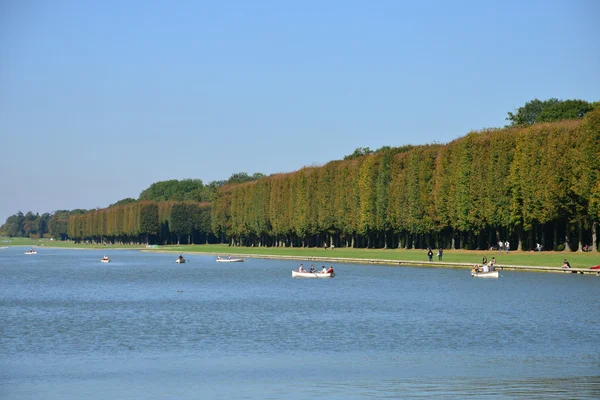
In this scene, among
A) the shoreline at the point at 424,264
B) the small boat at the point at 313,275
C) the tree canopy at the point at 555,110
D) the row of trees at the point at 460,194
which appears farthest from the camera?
the tree canopy at the point at 555,110

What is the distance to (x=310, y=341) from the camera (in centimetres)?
3284

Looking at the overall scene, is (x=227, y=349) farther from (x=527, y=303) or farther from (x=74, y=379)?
(x=527, y=303)

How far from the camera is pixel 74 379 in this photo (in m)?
25.5

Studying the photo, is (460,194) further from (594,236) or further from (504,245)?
(594,236)

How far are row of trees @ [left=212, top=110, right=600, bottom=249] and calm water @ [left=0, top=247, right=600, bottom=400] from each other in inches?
649

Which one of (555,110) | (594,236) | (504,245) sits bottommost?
(504,245)

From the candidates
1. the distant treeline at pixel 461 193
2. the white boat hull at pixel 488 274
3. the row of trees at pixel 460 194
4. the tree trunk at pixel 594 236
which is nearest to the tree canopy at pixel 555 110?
the distant treeline at pixel 461 193

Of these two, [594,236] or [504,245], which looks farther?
[504,245]

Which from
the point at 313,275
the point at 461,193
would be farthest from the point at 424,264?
the point at 313,275

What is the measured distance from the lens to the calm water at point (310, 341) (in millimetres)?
23922

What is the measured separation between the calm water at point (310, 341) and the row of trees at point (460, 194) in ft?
54.1

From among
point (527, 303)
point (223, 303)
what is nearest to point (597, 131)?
point (527, 303)

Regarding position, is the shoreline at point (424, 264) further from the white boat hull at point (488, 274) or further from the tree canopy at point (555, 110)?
the tree canopy at point (555, 110)

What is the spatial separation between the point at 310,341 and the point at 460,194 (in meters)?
57.2
